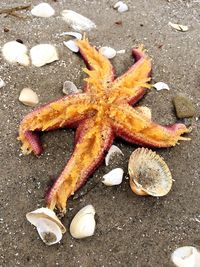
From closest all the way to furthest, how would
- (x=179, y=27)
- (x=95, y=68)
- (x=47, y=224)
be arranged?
(x=47, y=224) < (x=95, y=68) < (x=179, y=27)

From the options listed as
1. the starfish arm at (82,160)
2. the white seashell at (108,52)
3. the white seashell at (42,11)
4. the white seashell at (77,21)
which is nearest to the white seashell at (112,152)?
the starfish arm at (82,160)

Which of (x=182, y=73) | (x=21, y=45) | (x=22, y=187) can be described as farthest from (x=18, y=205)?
(x=182, y=73)

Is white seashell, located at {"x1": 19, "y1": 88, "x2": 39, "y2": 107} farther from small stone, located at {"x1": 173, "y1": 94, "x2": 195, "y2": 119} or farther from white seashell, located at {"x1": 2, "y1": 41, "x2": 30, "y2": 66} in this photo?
small stone, located at {"x1": 173, "y1": 94, "x2": 195, "y2": 119}

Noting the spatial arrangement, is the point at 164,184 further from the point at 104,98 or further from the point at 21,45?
the point at 21,45

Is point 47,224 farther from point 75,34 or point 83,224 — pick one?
point 75,34

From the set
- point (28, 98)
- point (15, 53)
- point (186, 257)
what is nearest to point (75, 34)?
point (15, 53)

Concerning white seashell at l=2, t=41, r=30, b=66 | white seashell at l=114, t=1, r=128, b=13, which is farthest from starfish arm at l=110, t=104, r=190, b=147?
white seashell at l=114, t=1, r=128, b=13

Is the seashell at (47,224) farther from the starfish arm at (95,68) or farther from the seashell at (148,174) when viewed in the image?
the starfish arm at (95,68)

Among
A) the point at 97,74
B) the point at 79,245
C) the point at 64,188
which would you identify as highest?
the point at 97,74
